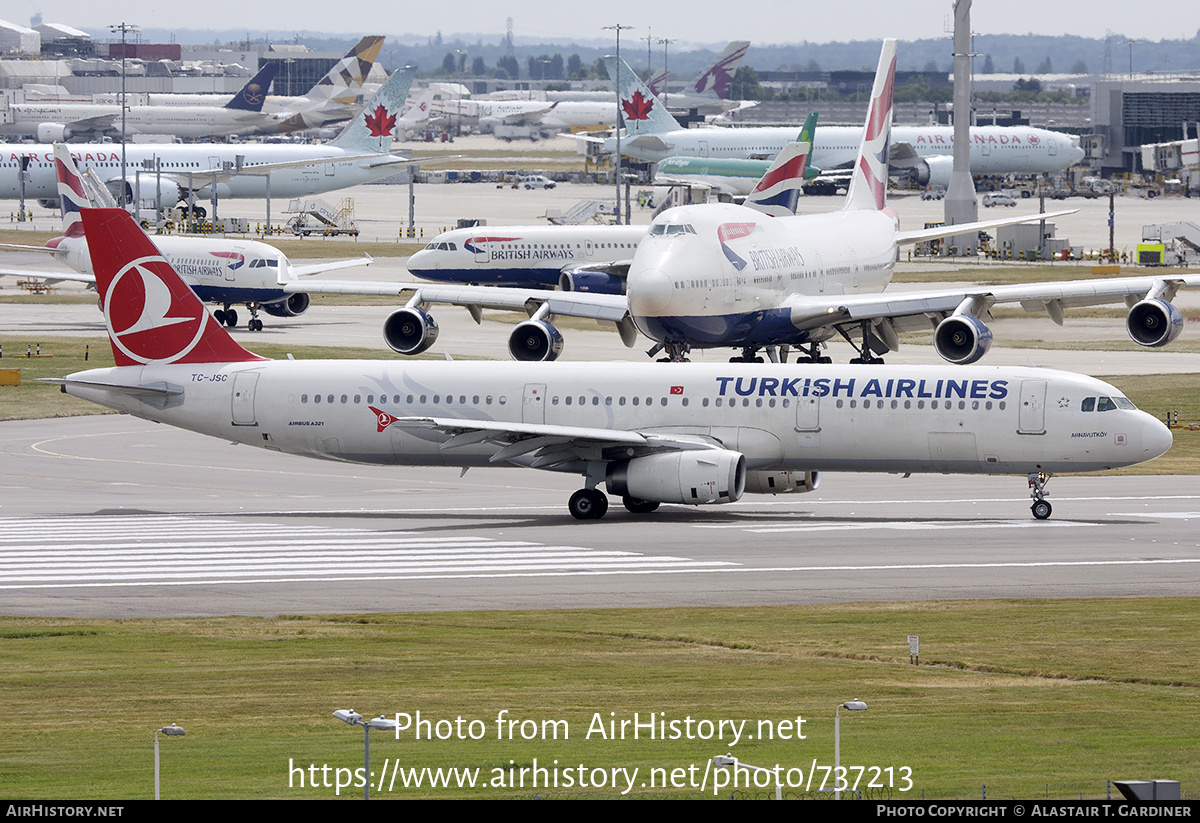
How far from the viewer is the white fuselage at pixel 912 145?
568 ft

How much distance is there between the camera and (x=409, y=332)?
206 ft

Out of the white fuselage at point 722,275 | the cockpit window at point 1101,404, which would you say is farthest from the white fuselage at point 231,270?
the cockpit window at point 1101,404

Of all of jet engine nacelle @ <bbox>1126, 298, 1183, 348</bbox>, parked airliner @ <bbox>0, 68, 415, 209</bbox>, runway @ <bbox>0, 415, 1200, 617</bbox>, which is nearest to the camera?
runway @ <bbox>0, 415, 1200, 617</bbox>

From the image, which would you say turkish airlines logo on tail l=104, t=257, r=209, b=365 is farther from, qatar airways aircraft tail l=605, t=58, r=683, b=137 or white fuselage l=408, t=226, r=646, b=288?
qatar airways aircraft tail l=605, t=58, r=683, b=137

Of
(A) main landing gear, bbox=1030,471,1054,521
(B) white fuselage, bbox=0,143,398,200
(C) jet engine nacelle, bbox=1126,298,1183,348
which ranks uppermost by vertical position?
(B) white fuselage, bbox=0,143,398,200

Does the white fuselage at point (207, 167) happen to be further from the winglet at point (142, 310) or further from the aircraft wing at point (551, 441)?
the aircraft wing at point (551, 441)

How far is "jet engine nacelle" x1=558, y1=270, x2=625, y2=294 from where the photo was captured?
88.5m

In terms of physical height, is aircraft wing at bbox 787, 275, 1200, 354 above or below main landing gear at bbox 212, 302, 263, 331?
above

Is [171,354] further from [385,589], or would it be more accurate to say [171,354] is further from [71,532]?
[385,589]

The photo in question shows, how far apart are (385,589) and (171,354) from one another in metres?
15.4

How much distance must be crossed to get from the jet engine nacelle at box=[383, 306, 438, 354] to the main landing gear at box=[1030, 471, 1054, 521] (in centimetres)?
2623

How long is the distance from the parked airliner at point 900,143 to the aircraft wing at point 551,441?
132447mm

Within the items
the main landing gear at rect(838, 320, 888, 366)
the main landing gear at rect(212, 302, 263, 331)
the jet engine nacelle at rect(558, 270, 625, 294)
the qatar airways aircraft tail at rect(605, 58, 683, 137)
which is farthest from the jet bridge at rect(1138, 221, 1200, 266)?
the qatar airways aircraft tail at rect(605, 58, 683, 137)
